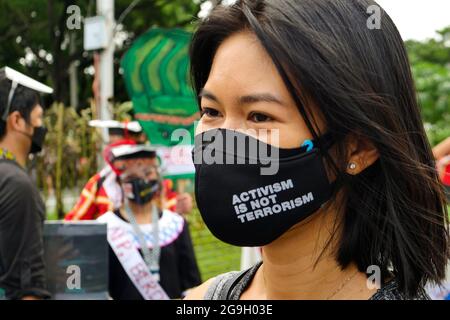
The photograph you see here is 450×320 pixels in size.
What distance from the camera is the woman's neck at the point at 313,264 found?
1.53 m

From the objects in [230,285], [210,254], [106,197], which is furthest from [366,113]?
[210,254]

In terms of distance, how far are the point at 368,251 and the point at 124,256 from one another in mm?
2334

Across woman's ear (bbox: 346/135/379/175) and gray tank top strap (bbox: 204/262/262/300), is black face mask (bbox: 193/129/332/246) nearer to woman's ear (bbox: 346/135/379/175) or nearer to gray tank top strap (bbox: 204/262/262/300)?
woman's ear (bbox: 346/135/379/175)

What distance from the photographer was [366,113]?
1.43 metres

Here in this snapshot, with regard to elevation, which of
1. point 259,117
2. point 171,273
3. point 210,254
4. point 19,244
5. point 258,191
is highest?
point 259,117

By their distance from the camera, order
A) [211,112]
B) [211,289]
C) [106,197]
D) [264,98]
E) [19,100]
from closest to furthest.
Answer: [264,98]
[211,112]
[211,289]
[19,100]
[106,197]

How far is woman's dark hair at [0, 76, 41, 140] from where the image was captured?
11.4 feet

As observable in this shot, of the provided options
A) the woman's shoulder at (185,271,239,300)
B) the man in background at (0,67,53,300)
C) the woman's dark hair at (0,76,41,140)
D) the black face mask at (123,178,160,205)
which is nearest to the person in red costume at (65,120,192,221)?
the black face mask at (123,178,160,205)

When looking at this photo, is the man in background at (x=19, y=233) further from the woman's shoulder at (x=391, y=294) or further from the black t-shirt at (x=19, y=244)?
the woman's shoulder at (x=391, y=294)

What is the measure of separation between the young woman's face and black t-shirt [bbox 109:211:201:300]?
2424 mm

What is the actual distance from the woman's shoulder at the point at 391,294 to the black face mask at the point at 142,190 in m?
2.70

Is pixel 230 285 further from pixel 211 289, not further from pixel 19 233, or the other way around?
pixel 19 233

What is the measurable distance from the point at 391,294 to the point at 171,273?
2554 millimetres
